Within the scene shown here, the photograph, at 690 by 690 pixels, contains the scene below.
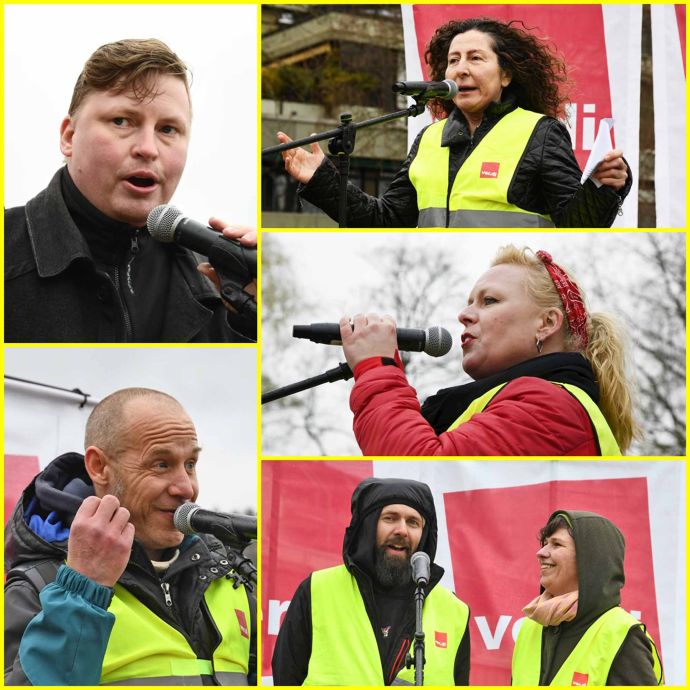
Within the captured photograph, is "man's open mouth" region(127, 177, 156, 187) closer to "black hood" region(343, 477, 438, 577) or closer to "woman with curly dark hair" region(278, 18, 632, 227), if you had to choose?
"woman with curly dark hair" region(278, 18, 632, 227)

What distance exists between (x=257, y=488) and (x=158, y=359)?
1.95 feet

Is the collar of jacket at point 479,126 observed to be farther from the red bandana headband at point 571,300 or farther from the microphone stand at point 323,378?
the microphone stand at point 323,378

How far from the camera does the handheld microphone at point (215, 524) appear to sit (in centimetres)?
460

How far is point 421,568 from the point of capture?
482cm

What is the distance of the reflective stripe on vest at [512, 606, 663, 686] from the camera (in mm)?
4914

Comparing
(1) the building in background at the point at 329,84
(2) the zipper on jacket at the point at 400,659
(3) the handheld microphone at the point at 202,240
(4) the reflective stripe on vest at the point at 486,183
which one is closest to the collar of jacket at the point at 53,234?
(3) the handheld microphone at the point at 202,240

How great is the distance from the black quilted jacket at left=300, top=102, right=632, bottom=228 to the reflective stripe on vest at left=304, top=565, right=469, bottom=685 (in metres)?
1.37

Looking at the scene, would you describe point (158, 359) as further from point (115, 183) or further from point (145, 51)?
point (145, 51)

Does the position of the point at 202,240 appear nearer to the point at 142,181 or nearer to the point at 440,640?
the point at 142,181

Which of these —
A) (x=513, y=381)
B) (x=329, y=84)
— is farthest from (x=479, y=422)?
(x=329, y=84)

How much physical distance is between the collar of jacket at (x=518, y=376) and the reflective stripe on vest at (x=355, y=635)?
684 millimetres

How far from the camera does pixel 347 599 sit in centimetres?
502

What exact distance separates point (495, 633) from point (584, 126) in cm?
227

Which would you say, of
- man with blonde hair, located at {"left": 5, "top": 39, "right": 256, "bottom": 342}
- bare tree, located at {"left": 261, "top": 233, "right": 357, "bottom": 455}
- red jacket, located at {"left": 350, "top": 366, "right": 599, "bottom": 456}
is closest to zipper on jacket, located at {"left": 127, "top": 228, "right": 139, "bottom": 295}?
man with blonde hair, located at {"left": 5, "top": 39, "right": 256, "bottom": 342}
